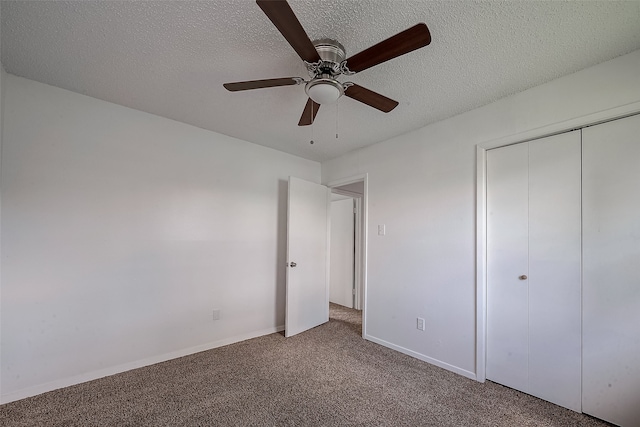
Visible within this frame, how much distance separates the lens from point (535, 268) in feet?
6.79

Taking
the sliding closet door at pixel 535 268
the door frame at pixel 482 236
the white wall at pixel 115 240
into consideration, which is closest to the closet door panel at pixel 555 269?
the sliding closet door at pixel 535 268

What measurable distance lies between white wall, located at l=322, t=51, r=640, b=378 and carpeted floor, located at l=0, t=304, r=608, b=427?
37cm

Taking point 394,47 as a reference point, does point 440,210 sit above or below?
below

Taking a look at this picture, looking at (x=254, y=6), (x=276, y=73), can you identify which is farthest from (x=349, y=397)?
(x=254, y=6)

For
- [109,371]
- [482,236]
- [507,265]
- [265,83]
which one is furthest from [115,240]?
[507,265]

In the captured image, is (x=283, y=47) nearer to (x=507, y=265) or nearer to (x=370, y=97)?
(x=370, y=97)

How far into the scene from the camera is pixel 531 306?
2072 mm

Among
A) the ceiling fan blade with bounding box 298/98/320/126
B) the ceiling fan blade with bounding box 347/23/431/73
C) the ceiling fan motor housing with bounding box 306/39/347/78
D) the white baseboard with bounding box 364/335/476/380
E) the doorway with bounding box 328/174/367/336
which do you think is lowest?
the white baseboard with bounding box 364/335/476/380

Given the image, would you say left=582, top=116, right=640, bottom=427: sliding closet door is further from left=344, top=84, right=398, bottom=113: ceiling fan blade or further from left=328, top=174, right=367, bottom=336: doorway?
left=328, top=174, right=367, bottom=336: doorway

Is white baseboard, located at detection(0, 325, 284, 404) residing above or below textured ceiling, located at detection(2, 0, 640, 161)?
below

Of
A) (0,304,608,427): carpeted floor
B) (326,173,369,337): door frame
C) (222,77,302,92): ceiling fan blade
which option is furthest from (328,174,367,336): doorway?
(222,77,302,92): ceiling fan blade

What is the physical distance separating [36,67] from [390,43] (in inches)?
97.3

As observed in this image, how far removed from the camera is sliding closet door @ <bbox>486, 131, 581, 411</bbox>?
75.3 inches

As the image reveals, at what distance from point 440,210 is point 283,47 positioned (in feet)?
6.52
